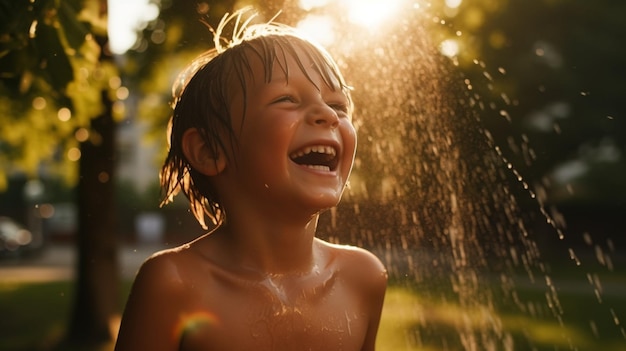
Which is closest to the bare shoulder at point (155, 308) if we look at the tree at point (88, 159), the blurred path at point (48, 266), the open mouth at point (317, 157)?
the open mouth at point (317, 157)

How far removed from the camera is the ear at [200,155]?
245 cm

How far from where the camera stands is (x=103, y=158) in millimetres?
8805

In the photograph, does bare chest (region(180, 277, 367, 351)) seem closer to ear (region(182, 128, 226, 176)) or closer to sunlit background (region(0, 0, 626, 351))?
ear (region(182, 128, 226, 176))

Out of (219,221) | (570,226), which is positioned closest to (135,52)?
(219,221)

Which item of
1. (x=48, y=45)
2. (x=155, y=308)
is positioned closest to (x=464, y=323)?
(x=48, y=45)

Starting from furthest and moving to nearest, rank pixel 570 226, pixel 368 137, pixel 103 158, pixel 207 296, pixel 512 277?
pixel 570 226
pixel 512 277
pixel 103 158
pixel 368 137
pixel 207 296

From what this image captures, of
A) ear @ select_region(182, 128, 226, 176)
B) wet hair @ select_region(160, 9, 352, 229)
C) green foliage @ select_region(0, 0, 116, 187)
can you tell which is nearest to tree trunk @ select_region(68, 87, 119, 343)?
green foliage @ select_region(0, 0, 116, 187)

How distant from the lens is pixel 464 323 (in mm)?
8508

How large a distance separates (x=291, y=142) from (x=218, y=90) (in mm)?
296

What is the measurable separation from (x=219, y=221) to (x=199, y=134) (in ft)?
1.10

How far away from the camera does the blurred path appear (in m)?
19.0

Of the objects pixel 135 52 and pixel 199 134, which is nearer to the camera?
pixel 199 134

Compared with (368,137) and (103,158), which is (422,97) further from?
(103,158)

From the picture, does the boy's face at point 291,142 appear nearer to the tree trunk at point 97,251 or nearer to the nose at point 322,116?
the nose at point 322,116
